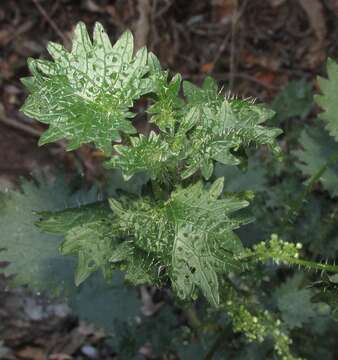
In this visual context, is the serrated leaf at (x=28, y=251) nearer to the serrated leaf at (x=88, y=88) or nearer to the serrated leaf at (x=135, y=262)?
the serrated leaf at (x=135, y=262)

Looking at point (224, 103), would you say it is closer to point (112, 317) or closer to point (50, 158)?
point (112, 317)

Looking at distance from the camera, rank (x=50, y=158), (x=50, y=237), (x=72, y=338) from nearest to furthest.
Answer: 1. (x=50, y=237)
2. (x=72, y=338)
3. (x=50, y=158)

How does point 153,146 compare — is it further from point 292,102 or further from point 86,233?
point 292,102

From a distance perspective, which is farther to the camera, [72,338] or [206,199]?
[72,338]

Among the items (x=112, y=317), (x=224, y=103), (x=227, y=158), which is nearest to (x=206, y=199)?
(x=227, y=158)

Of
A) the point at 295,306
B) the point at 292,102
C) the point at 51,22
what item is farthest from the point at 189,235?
the point at 51,22

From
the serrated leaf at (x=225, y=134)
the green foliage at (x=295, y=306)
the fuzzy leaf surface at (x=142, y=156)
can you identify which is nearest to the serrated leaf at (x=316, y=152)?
the green foliage at (x=295, y=306)
